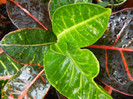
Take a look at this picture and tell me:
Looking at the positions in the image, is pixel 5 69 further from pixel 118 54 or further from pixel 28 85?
pixel 118 54

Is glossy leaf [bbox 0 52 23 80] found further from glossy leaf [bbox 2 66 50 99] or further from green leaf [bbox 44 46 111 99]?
green leaf [bbox 44 46 111 99]

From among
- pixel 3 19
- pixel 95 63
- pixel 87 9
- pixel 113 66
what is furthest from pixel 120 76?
pixel 3 19

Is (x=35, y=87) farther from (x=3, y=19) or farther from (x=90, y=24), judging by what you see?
(x=3, y=19)

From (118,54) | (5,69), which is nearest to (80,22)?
(118,54)

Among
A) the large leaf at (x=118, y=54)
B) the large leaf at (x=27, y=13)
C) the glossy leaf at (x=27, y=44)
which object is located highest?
the large leaf at (x=27, y=13)

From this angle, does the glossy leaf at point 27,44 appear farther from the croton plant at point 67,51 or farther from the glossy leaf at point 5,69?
the glossy leaf at point 5,69

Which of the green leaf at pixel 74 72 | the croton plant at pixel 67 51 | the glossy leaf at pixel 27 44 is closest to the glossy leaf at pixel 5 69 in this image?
the croton plant at pixel 67 51

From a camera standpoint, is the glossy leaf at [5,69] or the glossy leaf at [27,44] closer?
the glossy leaf at [27,44]
